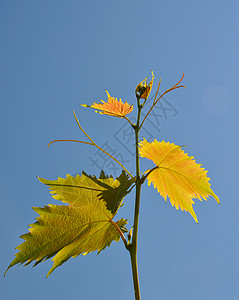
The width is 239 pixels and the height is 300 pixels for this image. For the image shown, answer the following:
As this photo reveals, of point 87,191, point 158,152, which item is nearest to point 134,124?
point 158,152

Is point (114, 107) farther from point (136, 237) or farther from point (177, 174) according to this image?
point (136, 237)

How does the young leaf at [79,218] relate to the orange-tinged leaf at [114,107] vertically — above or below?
below

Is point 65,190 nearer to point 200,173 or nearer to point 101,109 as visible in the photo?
point 101,109

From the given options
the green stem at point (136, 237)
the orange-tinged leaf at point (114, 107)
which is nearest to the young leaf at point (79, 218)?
the green stem at point (136, 237)

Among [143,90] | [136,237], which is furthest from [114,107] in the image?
[136,237]

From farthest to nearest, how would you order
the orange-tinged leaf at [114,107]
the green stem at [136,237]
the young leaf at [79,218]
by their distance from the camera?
the orange-tinged leaf at [114,107], the young leaf at [79,218], the green stem at [136,237]

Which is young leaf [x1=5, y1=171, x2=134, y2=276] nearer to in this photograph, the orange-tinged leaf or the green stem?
the green stem

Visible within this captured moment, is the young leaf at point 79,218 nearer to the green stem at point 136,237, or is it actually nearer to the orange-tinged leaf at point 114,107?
the green stem at point 136,237
